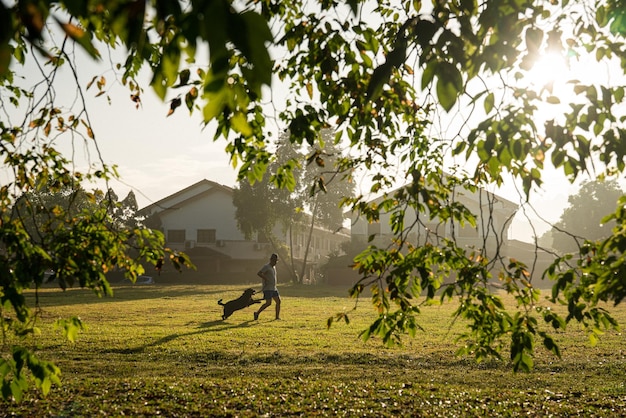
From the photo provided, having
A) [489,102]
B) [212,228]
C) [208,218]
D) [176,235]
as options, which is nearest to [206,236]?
[212,228]

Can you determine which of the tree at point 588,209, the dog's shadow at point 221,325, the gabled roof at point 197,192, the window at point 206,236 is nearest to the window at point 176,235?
the window at point 206,236

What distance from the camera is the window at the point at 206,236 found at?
184ft

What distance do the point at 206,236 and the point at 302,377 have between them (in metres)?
47.7

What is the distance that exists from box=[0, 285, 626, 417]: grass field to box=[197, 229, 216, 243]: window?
40.4m

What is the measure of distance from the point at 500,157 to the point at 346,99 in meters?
2.68

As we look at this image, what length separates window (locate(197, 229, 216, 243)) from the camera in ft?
184

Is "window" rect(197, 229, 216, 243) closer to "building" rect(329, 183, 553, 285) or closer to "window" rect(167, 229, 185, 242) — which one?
"window" rect(167, 229, 185, 242)

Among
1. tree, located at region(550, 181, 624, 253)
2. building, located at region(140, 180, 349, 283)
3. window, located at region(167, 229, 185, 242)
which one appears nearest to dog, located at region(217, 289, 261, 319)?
building, located at region(140, 180, 349, 283)

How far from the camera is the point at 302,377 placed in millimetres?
9336

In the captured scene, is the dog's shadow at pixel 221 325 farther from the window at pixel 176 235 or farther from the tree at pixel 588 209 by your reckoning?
the tree at pixel 588 209

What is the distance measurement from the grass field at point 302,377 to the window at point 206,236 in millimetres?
40440

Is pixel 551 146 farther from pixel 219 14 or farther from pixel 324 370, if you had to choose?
pixel 324 370

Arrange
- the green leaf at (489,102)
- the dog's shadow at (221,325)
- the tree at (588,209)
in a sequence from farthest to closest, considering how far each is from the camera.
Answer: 1. the tree at (588,209)
2. the dog's shadow at (221,325)
3. the green leaf at (489,102)

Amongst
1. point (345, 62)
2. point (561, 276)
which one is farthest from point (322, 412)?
point (345, 62)
